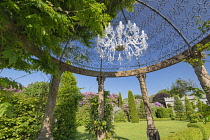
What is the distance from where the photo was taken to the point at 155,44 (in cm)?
537

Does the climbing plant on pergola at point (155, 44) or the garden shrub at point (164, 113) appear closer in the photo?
the climbing plant on pergola at point (155, 44)

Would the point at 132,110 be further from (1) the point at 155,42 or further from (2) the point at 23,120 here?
(2) the point at 23,120

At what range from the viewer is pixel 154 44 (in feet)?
17.7

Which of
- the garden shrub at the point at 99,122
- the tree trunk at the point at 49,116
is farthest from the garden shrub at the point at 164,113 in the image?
the tree trunk at the point at 49,116

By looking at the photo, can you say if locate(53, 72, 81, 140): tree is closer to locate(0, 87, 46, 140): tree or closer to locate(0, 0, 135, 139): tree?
locate(0, 87, 46, 140): tree

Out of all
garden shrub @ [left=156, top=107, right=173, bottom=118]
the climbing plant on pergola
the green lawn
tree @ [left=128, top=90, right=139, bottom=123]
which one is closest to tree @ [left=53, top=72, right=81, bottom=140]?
the green lawn

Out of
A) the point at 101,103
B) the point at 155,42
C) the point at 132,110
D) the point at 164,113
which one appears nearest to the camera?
the point at 155,42

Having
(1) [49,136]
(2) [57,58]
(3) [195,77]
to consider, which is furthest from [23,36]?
(3) [195,77]

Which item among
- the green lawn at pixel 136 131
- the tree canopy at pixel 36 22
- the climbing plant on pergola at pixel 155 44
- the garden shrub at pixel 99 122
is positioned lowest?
the green lawn at pixel 136 131

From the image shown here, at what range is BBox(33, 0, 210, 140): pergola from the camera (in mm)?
3998

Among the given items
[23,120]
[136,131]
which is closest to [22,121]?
[23,120]

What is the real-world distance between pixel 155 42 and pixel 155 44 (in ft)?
0.34

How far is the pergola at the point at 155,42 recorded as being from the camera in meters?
4.00

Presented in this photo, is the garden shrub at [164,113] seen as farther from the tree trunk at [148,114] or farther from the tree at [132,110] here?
the tree trunk at [148,114]
